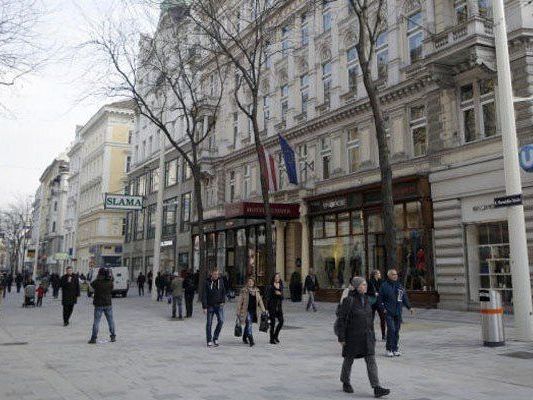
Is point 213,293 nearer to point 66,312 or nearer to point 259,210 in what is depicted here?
point 66,312

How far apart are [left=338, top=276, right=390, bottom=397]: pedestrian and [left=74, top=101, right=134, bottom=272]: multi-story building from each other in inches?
2324

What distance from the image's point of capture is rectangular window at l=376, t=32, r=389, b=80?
25.6 meters

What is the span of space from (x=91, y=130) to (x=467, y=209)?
67.2m

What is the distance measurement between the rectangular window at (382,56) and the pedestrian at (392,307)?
16.2 meters

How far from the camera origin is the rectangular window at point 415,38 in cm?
2353

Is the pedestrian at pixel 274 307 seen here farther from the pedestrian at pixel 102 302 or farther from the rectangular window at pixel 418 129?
the rectangular window at pixel 418 129

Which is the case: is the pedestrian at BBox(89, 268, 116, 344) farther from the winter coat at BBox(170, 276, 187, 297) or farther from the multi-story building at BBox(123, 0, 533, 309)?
the multi-story building at BBox(123, 0, 533, 309)

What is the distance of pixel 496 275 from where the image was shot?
19.7 m

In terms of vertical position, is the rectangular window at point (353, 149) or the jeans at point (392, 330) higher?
the rectangular window at point (353, 149)

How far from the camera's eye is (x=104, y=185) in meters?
69.0

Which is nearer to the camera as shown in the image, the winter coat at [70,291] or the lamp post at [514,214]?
the lamp post at [514,214]

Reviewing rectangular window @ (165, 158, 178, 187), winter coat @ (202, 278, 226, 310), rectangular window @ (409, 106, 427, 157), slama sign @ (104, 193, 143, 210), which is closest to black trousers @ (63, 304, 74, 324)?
winter coat @ (202, 278, 226, 310)

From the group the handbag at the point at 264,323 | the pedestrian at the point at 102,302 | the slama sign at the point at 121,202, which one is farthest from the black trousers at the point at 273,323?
the slama sign at the point at 121,202

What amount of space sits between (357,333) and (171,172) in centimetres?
4348
